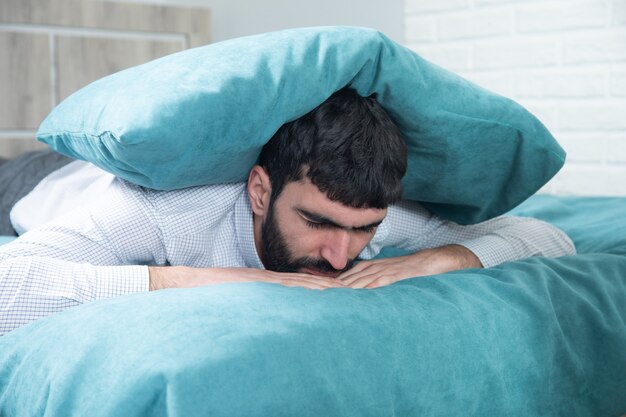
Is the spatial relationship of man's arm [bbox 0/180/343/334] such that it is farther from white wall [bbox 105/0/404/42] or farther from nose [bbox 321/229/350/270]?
white wall [bbox 105/0/404/42]

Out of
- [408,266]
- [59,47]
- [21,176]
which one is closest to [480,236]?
[408,266]

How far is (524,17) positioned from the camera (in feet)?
7.77

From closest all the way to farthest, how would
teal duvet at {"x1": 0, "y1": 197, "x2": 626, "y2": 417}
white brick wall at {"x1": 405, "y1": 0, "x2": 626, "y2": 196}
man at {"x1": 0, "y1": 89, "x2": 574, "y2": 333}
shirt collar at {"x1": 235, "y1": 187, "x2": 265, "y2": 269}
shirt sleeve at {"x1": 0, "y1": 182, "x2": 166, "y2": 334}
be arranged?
teal duvet at {"x1": 0, "y1": 197, "x2": 626, "y2": 417} < shirt sleeve at {"x1": 0, "y1": 182, "x2": 166, "y2": 334} < man at {"x1": 0, "y1": 89, "x2": 574, "y2": 333} < shirt collar at {"x1": 235, "y1": 187, "x2": 265, "y2": 269} < white brick wall at {"x1": 405, "y1": 0, "x2": 626, "y2": 196}

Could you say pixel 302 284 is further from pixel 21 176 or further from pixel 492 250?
pixel 21 176

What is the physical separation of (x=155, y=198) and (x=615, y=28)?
154cm

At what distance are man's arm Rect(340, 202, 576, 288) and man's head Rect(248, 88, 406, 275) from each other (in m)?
0.06

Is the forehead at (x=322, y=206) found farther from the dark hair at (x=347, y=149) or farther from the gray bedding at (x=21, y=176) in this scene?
the gray bedding at (x=21, y=176)

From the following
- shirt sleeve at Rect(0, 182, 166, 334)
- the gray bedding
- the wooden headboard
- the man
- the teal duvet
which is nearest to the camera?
the teal duvet

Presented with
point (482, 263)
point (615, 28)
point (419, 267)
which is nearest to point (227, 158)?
point (419, 267)

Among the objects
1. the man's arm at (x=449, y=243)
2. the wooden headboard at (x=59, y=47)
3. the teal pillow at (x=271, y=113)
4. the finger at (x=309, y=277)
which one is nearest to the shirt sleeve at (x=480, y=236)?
the man's arm at (x=449, y=243)

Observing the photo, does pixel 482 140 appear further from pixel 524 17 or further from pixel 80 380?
pixel 524 17

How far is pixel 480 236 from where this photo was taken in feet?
4.86

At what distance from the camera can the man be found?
109 cm

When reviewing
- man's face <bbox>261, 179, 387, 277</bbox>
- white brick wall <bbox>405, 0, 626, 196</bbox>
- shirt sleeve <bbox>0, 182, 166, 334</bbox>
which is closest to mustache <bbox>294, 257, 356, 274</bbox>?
man's face <bbox>261, 179, 387, 277</bbox>
